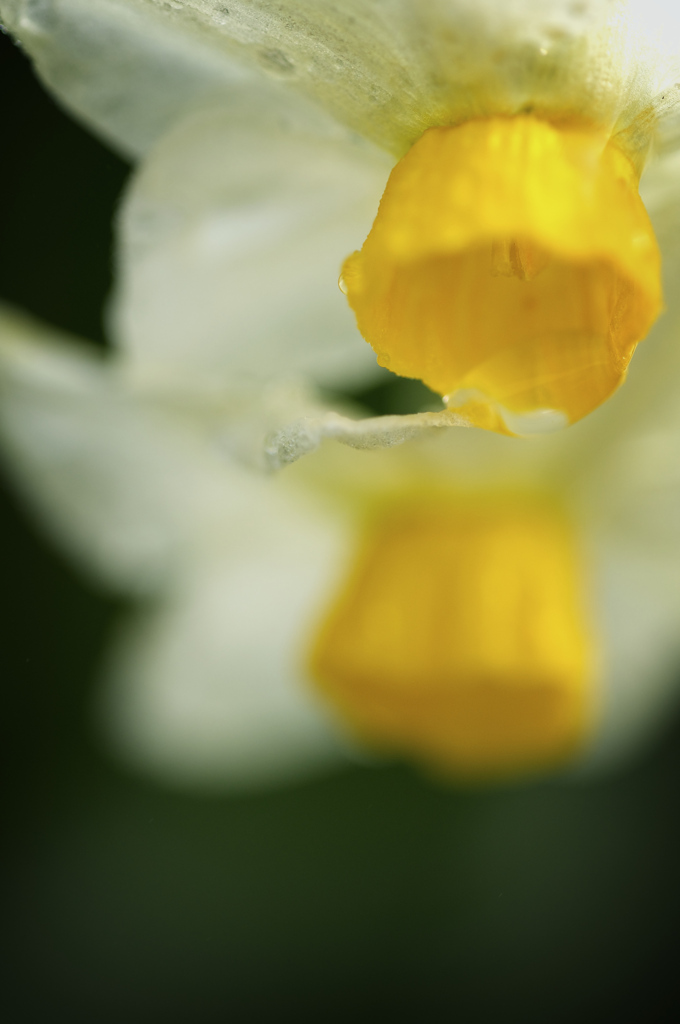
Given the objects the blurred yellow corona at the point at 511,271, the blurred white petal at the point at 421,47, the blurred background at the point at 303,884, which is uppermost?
the blurred white petal at the point at 421,47

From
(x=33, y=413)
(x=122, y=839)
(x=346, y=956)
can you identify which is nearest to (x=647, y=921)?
(x=346, y=956)

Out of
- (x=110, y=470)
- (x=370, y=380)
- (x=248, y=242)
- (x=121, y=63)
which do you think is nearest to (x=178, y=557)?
(x=110, y=470)

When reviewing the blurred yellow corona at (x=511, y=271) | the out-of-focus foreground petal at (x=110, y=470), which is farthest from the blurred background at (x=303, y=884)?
the blurred yellow corona at (x=511, y=271)

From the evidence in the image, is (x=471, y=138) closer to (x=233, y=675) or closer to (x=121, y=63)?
(x=121, y=63)

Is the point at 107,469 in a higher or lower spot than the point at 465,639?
higher

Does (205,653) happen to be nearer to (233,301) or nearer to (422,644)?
(422,644)

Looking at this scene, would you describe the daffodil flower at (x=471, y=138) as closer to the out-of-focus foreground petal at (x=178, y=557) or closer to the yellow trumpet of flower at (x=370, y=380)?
the yellow trumpet of flower at (x=370, y=380)
